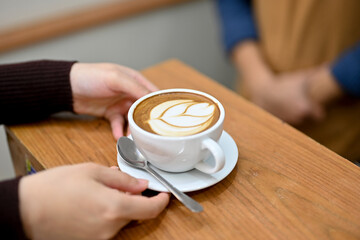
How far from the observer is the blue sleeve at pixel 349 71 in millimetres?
977

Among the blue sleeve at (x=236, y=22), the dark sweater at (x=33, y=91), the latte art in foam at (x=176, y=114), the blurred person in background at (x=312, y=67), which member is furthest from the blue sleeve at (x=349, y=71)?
the dark sweater at (x=33, y=91)

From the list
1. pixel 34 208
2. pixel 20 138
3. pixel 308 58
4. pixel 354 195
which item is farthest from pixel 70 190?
pixel 308 58

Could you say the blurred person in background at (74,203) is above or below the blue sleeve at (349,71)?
above

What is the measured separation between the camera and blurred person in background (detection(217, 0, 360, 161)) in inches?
40.7

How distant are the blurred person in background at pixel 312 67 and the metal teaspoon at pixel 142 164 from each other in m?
0.68

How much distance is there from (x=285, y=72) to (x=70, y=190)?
900 mm

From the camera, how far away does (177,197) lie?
480 mm

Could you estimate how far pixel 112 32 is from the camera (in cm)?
152

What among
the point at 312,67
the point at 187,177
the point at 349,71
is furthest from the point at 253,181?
the point at 312,67

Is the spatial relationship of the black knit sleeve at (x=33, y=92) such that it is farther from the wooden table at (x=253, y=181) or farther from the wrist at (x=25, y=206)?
the wrist at (x=25, y=206)

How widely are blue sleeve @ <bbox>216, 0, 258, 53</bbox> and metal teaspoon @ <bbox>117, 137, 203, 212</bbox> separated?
82 cm

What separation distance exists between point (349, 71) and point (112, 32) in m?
0.91

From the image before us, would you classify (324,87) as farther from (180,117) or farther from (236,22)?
(180,117)

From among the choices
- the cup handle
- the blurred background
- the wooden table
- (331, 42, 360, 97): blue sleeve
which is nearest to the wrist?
the wooden table
